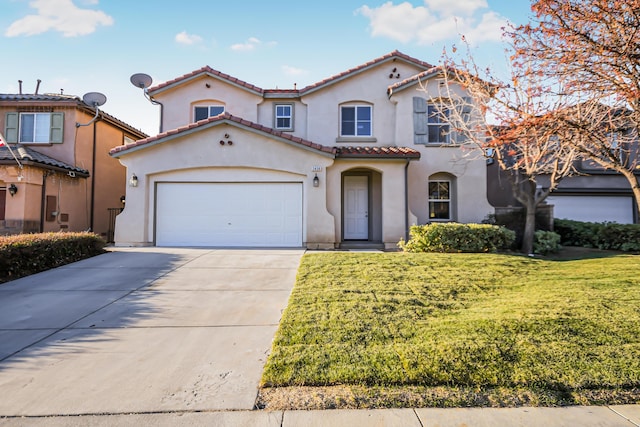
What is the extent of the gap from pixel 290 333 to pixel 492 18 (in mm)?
8067

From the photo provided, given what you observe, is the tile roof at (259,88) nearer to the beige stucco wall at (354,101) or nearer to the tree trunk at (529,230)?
the beige stucco wall at (354,101)

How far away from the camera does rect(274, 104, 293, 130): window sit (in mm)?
14835

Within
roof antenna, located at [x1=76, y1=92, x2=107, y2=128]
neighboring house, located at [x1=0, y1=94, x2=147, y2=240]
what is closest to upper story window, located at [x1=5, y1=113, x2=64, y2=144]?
neighboring house, located at [x1=0, y1=94, x2=147, y2=240]

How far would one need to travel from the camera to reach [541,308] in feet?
16.4

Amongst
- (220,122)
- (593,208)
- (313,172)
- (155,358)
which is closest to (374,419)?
(155,358)

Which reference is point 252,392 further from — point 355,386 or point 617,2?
point 617,2

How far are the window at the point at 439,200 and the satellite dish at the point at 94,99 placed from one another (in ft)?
46.6

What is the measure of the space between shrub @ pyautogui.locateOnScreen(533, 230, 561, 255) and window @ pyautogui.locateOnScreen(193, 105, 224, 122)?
1302 cm

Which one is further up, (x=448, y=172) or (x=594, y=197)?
(x=448, y=172)

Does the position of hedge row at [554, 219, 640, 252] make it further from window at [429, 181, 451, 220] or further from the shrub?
window at [429, 181, 451, 220]

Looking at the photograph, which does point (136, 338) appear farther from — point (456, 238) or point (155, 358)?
point (456, 238)

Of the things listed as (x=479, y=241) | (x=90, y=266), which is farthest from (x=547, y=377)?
(x=90, y=266)

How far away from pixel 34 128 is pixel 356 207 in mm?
13883

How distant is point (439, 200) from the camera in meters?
14.0
